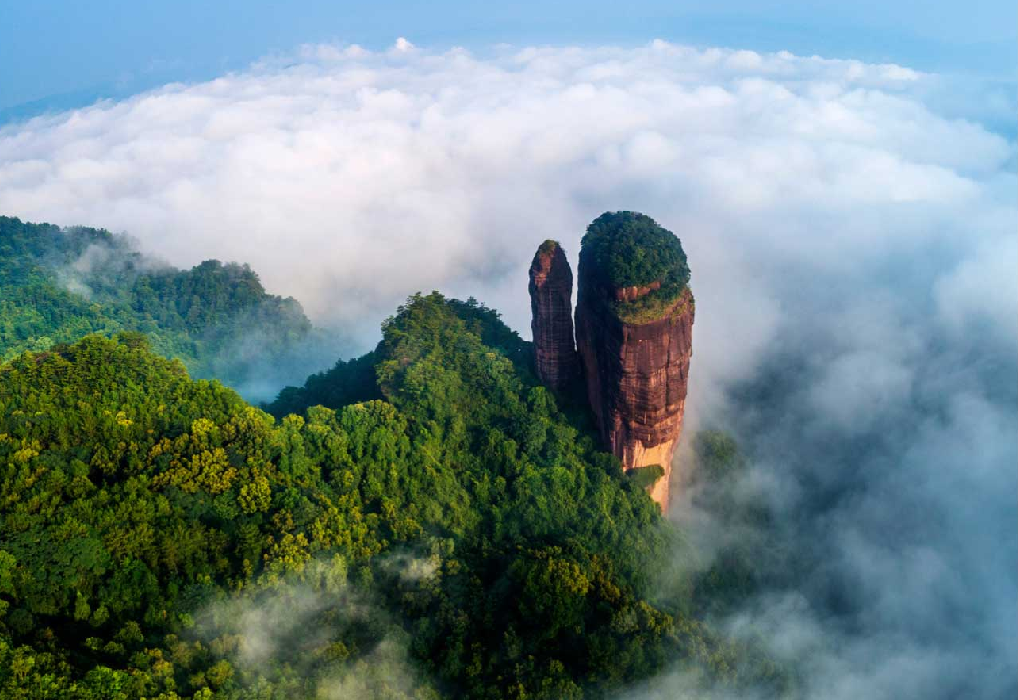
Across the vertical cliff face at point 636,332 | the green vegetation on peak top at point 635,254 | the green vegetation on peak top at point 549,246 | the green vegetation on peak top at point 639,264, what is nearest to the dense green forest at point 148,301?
the green vegetation on peak top at point 549,246

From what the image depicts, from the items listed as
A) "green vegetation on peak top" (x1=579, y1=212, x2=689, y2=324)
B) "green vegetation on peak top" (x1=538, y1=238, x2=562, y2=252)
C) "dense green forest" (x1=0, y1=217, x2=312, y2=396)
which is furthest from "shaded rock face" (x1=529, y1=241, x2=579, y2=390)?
"dense green forest" (x1=0, y1=217, x2=312, y2=396)

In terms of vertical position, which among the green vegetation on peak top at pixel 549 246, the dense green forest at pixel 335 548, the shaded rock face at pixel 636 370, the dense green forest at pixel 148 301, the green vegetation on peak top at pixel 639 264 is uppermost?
the dense green forest at pixel 148 301

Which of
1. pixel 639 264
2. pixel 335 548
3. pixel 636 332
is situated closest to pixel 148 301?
pixel 335 548

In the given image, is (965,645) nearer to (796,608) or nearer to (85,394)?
(796,608)

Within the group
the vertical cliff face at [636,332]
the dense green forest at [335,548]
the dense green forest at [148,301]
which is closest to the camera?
the dense green forest at [335,548]

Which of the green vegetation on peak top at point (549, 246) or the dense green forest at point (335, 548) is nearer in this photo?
the dense green forest at point (335, 548)

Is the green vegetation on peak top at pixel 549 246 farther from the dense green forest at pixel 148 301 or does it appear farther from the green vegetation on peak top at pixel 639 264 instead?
the dense green forest at pixel 148 301
